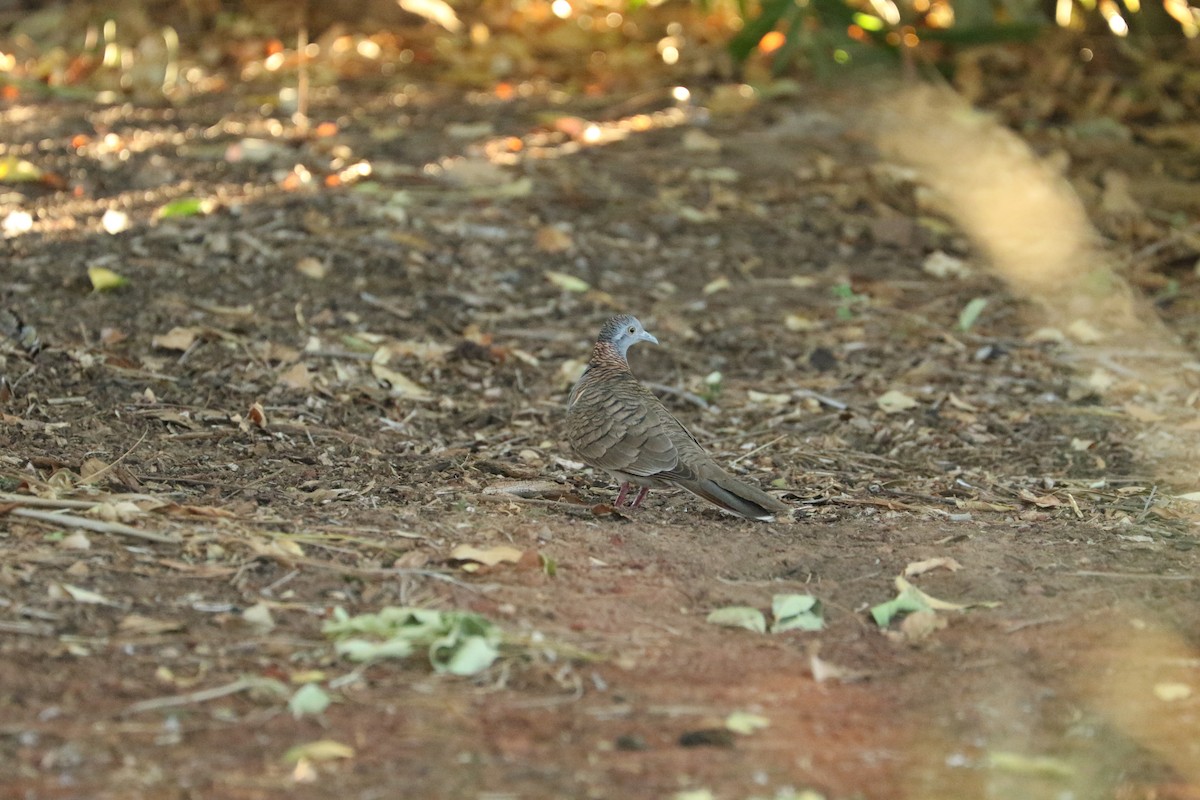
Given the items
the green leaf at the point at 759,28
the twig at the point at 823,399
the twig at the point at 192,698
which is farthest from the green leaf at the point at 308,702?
the green leaf at the point at 759,28

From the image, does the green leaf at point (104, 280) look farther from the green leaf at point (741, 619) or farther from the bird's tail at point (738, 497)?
the green leaf at point (741, 619)

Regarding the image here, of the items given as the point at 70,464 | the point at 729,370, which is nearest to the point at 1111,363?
the point at 729,370

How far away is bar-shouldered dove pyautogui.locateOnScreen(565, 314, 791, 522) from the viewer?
5.04 m

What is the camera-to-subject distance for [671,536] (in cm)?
484

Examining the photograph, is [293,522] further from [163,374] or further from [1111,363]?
[1111,363]

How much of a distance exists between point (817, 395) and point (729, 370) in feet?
1.82

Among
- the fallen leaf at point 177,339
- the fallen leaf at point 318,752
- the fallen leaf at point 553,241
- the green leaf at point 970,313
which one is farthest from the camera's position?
the fallen leaf at point 553,241

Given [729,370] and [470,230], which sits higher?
Answer: [470,230]

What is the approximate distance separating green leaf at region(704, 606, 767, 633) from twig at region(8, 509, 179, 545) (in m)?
1.62

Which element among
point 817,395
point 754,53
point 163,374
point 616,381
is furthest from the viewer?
point 754,53

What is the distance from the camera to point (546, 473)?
5.78 m

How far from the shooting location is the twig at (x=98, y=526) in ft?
14.0

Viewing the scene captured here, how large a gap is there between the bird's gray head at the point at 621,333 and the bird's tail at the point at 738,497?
118 cm

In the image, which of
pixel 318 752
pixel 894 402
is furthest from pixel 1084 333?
pixel 318 752
